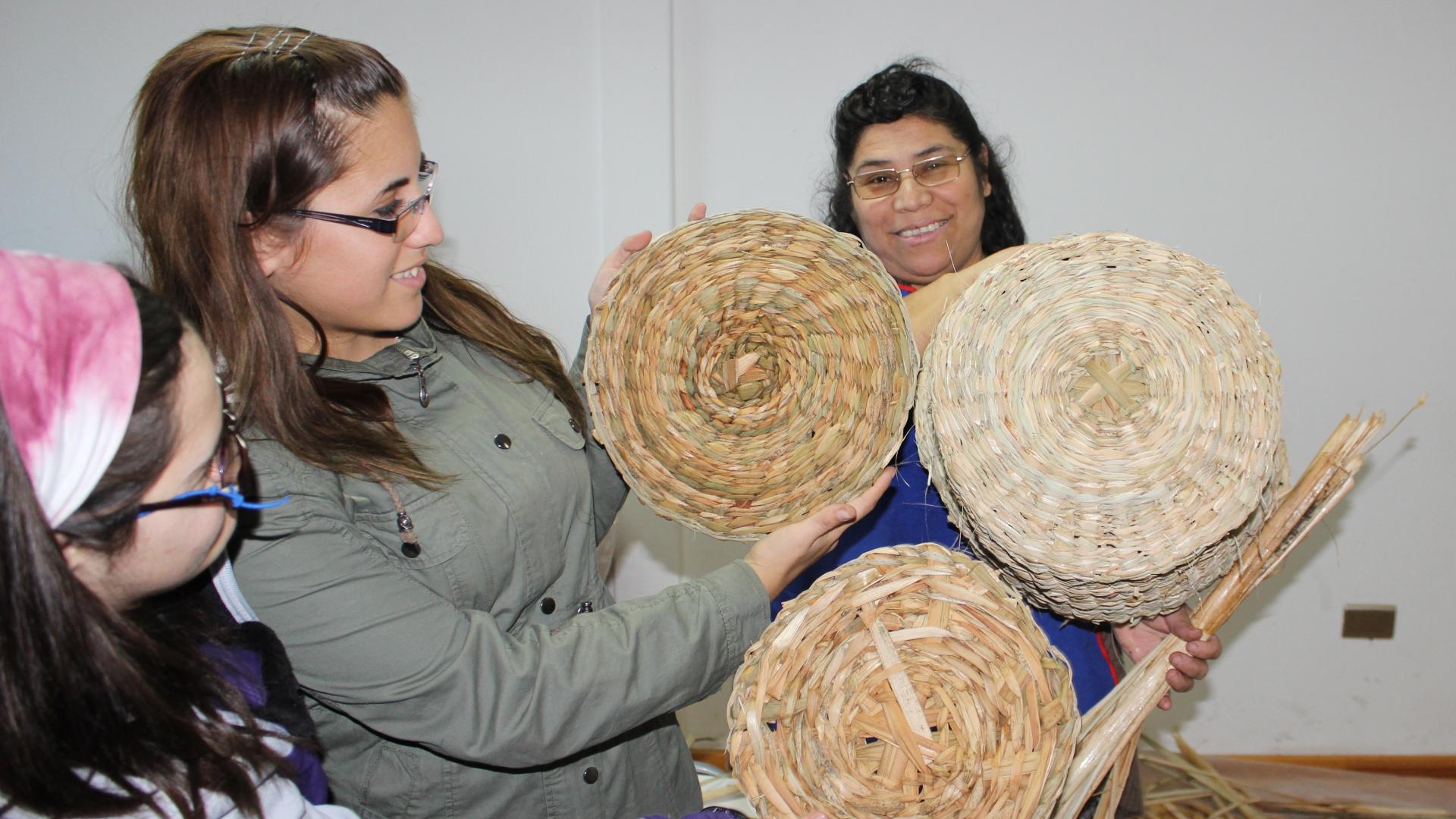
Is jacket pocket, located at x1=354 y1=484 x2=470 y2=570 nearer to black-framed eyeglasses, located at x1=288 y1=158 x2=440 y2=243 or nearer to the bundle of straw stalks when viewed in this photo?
black-framed eyeglasses, located at x1=288 y1=158 x2=440 y2=243

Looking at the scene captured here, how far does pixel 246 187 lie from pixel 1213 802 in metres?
2.26

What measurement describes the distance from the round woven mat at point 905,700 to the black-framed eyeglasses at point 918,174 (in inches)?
27.9

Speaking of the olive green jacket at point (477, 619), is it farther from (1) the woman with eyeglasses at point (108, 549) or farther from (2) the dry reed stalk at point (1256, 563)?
(2) the dry reed stalk at point (1256, 563)

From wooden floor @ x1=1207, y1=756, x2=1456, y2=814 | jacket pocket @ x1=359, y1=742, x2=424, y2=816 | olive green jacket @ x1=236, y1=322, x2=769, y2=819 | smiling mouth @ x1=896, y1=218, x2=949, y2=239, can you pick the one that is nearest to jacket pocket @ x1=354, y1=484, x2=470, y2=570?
olive green jacket @ x1=236, y1=322, x2=769, y2=819

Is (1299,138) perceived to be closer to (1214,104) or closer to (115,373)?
(1214,104)

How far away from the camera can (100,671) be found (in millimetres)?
704

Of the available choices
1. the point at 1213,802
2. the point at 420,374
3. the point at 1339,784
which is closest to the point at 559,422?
the point at 420,374

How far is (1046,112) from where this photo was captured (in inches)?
88.3

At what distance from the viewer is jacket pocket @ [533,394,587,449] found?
3.81ft

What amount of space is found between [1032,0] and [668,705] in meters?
1.82

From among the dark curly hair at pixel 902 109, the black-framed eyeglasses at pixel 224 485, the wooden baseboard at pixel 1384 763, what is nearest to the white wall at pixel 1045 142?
the wooden baseboard at pixel 1384 763

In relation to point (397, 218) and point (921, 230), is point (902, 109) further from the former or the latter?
point (397, 218)

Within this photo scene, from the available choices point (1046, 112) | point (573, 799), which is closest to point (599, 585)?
point (573, 799)

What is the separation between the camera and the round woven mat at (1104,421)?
1.00m
